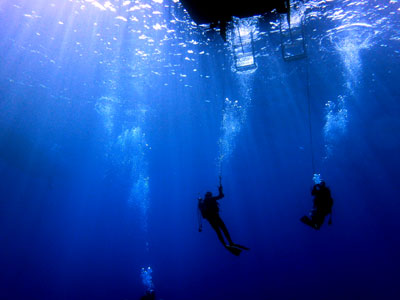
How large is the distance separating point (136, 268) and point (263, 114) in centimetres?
5515

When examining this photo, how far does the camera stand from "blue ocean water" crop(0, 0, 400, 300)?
13.8 metres

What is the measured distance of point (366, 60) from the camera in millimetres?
18016

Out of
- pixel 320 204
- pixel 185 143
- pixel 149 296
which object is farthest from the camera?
pixel 185 143

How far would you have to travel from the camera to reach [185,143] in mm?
40562

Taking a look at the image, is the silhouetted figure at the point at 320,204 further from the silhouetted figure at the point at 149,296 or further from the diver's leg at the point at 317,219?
the silhouetted figure at the point at 149,296

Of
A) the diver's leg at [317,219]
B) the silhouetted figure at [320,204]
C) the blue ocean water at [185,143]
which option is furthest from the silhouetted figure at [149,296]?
the blue ocean water at [185,143]

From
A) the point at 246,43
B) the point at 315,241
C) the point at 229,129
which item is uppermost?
the point at 229,129

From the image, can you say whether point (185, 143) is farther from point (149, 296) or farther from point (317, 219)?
point (317, 219)

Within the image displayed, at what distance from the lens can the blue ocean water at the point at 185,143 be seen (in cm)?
1377

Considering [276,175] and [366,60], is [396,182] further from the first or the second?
[366,60]

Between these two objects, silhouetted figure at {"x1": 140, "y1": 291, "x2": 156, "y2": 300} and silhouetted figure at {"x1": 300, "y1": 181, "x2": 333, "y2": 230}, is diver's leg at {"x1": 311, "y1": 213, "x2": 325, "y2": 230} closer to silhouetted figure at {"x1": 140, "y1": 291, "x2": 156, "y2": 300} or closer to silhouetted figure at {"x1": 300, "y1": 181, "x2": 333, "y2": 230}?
silhouetted figure at {"x1": 300, "y1": 181, "x2": 333, "y2": 230}

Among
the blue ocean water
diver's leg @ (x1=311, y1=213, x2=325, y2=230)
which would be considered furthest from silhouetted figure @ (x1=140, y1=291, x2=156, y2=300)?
the blue ocean water

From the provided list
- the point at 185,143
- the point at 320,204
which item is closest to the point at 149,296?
the point at 320,204

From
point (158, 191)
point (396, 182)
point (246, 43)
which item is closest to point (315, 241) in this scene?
point (396, 182)
